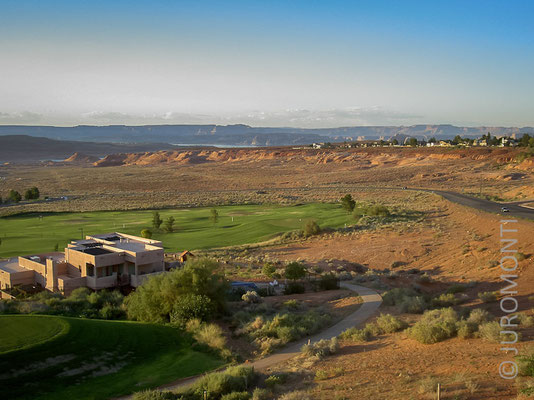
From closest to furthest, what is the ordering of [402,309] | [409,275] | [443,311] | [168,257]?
[443,311], [402,309], [409,275], [168,257]

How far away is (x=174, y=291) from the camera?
2091cm

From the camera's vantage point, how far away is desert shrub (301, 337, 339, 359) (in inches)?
600

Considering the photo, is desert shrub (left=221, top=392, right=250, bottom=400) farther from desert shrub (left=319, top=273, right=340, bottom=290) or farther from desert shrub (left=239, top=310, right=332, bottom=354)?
desert shrub (left=319, top=273, right=340, bottom=290)

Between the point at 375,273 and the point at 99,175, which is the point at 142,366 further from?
the point at 99,175

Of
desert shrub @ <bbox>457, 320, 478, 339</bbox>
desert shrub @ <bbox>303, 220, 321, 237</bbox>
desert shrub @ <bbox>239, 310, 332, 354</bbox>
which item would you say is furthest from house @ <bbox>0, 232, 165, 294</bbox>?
desert shrub @ <bbox>303, 220, 321, 237</bbox>

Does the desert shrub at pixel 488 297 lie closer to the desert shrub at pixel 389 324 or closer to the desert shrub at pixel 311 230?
the desert shrub at pixel 389 324

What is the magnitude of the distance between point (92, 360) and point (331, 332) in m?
8.90

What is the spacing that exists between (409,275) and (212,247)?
1834 cm

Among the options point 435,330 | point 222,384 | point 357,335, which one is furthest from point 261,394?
point 435,330

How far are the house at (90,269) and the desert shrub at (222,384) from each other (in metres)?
14.6

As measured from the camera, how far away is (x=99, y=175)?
13225 cm

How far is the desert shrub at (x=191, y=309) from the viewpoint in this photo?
65.6 ft

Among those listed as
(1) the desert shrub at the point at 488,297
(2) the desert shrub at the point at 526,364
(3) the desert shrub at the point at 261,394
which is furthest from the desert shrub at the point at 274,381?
(1) the desert shrub at the point at 488,297

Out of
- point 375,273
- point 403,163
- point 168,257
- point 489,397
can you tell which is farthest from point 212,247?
point 403,163
